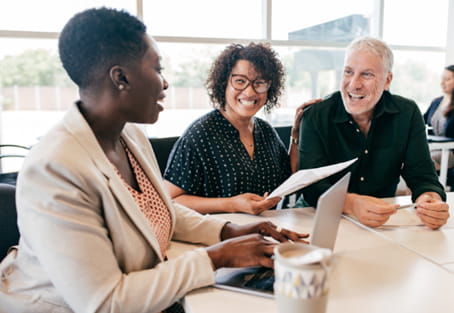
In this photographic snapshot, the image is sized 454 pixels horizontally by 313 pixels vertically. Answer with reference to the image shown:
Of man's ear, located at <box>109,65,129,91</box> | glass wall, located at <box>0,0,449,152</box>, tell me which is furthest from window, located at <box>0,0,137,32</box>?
man's ear, located at <box>109,65,129,91</box>

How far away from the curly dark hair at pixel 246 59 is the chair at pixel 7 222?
Answer: 1.08m

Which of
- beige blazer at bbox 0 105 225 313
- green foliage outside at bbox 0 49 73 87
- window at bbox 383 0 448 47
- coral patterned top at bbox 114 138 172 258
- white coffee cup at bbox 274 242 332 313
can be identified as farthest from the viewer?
window at bbox 383 0 448 47

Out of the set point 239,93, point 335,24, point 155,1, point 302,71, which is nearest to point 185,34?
point 155,1

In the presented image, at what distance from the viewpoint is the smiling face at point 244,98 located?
190 cm

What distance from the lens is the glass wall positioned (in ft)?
11.5

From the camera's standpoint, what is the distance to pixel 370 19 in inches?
189

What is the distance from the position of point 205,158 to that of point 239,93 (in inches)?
14.4

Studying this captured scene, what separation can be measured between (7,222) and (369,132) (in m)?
1.43

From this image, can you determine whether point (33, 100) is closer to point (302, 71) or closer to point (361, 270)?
point (302, 71)

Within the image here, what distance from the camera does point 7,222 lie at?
3.92 feet

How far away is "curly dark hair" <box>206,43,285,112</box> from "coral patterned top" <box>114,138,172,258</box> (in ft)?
2.89

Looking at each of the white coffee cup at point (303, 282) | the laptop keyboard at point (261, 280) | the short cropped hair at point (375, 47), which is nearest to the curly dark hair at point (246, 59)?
the short cropped hair at point (375, 47)

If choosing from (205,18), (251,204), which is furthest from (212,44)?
(251,204)

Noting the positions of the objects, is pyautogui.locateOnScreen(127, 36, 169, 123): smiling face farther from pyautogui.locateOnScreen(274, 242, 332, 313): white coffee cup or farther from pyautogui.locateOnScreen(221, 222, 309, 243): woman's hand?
pyautogui.locateOnScreen(274, 242, 332, 313): white coffee cup
